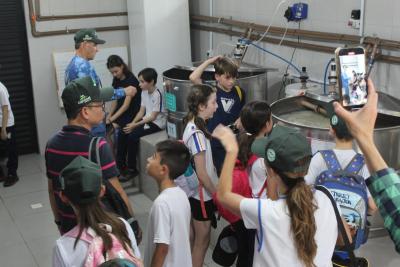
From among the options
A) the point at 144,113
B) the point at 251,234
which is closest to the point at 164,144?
the point at 251,234

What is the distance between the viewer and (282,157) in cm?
175

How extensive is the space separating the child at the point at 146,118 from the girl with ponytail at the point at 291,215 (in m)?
3.24

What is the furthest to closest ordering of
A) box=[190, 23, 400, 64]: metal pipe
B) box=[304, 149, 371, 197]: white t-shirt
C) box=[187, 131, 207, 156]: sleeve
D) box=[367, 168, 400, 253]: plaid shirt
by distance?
box=[190, 23, 400, 64]: metal pipe, box=[187, 131, 207, 156]: sleeve, box=[304, 149, 371, 197]: white t-shirt, box=[367, 168, 400, 253]: plaid shirt

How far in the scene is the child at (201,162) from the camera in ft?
9.52

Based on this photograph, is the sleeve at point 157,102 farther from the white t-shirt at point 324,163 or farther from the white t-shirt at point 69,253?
the white t-shirt at point 69,253

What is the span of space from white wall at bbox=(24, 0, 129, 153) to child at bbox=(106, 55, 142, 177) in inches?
50.6

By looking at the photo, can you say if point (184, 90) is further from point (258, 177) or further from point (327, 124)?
point (258, 177)

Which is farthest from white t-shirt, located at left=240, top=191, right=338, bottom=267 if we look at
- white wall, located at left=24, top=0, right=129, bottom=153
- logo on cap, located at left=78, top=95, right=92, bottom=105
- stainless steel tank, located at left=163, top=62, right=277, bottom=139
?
white wall, located at left=24, top=0, right=129, bottom=153

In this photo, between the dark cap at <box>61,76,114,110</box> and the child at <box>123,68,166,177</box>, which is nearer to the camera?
the dark cap at <box>61,76,114,110</box>

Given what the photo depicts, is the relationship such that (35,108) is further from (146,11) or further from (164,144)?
(164,144)

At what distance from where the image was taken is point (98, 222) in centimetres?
182

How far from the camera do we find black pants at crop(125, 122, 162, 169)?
5078 mm

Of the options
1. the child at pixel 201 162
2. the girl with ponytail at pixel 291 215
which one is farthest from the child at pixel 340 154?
the child at pixel 201 162

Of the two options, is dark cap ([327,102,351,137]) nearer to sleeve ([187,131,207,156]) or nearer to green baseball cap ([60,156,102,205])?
sleeve ([187,131,207,156])
